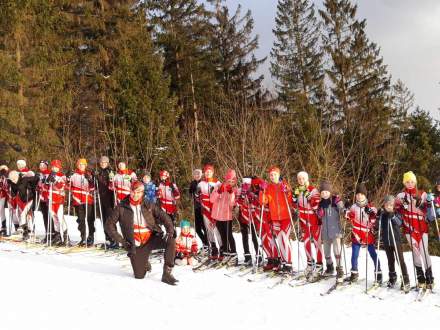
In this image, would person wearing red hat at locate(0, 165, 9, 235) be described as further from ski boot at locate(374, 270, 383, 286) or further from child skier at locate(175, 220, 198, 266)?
A: ski boot at locate(374, 270, 383, 286)

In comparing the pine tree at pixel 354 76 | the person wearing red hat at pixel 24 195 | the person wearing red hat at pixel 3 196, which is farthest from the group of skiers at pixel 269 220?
the pine tree at pixel 354 76

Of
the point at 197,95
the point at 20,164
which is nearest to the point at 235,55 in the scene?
the point at 197,95

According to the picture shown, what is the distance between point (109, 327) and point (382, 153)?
70.9 ft

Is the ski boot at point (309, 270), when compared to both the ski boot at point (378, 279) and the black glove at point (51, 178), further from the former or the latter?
the black glove at point (51, 178)

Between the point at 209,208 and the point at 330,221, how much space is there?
263 centimetres

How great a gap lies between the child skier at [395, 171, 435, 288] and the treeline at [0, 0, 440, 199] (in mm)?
10456

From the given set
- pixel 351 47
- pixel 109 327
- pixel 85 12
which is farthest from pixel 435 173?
pixel 109 327

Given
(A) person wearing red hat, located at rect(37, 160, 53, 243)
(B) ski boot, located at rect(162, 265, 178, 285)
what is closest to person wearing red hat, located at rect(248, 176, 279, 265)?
(B) ski boot, located at rect(162, 265, 178, 285)

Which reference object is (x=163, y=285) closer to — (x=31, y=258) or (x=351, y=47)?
(x=31, y=258)

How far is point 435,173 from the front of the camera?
89.6 feet

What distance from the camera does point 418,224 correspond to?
24.8 ft

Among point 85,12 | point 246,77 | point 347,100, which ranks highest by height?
point 85,12

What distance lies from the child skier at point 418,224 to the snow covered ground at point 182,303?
45 centimetres

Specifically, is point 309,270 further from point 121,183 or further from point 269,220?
point 121,183
